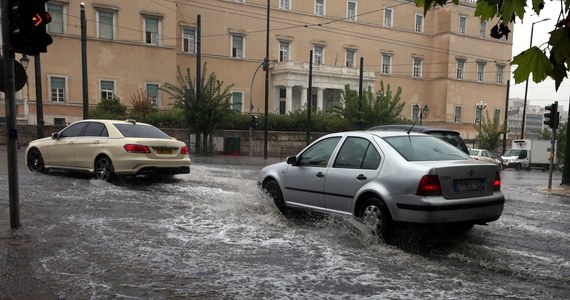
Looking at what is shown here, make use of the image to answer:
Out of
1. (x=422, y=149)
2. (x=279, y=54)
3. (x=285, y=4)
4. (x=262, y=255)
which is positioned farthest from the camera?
(x=285, y=4)

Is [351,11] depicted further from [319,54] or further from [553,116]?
[553,116]

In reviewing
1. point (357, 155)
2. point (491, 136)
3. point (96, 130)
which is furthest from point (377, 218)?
point (491, 136)

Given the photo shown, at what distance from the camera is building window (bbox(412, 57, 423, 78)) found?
226ft

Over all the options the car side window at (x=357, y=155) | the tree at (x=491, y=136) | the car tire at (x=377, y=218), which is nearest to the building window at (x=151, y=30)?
the tree at (x=491, y=136)

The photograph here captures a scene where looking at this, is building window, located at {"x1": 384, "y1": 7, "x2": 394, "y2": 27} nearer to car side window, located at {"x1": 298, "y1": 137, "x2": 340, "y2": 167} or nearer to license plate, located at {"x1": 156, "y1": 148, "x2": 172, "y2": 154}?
license plate, located at {"x1": 156, "y1": 148, "x2": 172, "y2": 154}

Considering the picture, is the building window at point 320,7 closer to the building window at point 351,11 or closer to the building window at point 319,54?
the building window at point 351,11

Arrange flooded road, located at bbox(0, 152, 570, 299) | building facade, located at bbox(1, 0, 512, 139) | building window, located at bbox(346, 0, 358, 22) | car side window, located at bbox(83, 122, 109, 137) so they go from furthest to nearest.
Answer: building window, located at bbox(346, 0, 358, 22) → building facade, located at bbox(1, 0, 512, 139) → car side window, located at bbox(83, 122, 109, 137) → flooded road, located at bbox(0, 152, 570, 299)

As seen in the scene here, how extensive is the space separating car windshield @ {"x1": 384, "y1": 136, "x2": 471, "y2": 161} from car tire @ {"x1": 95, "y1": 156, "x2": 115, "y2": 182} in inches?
283

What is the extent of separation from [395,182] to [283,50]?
2079 inches

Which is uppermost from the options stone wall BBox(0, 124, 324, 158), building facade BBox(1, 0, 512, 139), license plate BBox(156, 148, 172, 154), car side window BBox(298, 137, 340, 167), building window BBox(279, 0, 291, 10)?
building window BBox(279, 0, 291, 10)

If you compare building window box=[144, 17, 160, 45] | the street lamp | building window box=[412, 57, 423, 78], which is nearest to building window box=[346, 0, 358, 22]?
building window box=[412, 57, 423, 78]

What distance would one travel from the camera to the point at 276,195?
8523 mm

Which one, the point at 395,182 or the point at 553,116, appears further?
the point at 553,116

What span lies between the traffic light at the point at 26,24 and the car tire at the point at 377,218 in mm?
5004
